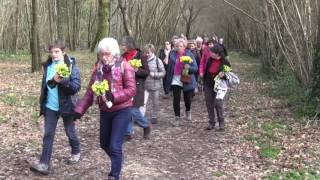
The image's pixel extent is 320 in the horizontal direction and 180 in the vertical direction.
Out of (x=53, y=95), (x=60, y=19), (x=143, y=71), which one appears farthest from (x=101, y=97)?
(x=60, y=19)

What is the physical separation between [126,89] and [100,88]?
0.37 metres

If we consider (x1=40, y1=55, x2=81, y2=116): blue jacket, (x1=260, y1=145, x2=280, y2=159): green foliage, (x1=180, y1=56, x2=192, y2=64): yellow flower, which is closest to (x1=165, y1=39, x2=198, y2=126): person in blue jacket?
(x1=180, y1=56, x2=192, y2=64): yellow flower

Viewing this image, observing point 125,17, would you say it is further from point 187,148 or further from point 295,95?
point 187,148

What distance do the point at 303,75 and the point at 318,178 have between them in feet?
22.4

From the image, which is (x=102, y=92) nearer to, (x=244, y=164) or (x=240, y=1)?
(x=244, y=164)

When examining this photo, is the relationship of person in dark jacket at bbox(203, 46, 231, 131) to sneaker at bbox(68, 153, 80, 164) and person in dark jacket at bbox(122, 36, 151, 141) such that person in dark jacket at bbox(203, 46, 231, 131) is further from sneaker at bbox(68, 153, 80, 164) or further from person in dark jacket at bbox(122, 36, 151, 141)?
sneaker at bbox(68, 153, 80, 164)

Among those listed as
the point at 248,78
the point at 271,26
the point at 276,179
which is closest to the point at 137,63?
the point at 276,179

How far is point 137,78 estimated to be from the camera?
1014cm

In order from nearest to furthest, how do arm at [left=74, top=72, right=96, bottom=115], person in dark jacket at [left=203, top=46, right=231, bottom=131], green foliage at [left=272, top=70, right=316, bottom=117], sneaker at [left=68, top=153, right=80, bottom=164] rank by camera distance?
arm at [left=74, top=72, right=96, bottom=115]
sneaker at [left=68, top=153, right=80, bottom=164]
person in dark jacket at [left=203, top=46, right=231, bottom=131]
green foliage at [left=272, top=70, right=316, bottom=117]

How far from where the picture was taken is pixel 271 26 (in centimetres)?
1838

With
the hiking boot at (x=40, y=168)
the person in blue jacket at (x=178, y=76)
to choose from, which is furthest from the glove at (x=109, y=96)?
the person in blue jacket at (x=178, y=76)

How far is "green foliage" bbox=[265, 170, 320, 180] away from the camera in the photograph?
796 centimetres

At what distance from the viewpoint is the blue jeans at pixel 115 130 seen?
6.85 m

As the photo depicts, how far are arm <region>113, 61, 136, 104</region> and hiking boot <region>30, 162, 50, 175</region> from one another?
177cm
